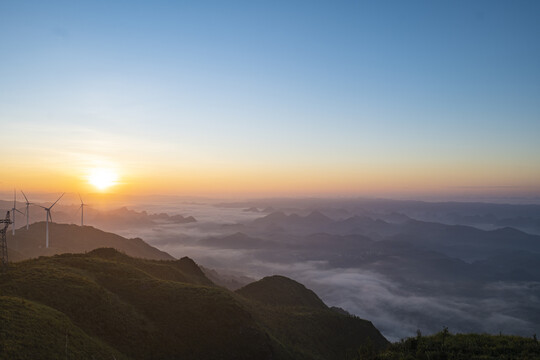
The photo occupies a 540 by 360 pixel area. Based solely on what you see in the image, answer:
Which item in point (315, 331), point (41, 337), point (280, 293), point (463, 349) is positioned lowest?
point (280, 293)

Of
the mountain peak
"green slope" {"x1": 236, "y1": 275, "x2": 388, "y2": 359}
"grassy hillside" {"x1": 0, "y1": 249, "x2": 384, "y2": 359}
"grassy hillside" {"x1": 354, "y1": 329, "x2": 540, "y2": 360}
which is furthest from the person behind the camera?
the mountain peak

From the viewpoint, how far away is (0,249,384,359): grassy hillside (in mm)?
36719

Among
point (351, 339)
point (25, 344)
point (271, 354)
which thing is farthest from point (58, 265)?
point (351, 339)

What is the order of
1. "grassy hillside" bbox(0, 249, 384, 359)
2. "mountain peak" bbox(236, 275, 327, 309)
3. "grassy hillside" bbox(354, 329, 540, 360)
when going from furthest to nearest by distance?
"mountain peak" bbox(236, 275, 327, 309), "grassy hillside" bbox(0, 249, 384, 359), "grassy hillside" bbox(354, 329, 540, 360)

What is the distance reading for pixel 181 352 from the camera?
49.0m

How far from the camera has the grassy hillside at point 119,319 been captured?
36.7 metres

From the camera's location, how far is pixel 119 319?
164 ft

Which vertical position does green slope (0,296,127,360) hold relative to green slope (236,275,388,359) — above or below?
above

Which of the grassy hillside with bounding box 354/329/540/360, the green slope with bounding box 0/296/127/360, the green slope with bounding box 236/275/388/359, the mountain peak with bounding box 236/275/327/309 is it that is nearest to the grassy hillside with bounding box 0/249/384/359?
the green slope with bounding box 0/296/127/360

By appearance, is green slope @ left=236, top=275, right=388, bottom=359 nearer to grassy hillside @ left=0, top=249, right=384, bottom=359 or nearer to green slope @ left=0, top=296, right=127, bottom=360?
grassy hillside @ left=0, top=249, right=384, bottom=359

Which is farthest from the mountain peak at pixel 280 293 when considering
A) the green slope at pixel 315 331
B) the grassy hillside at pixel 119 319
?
the grassy hillside at pixel 119 319

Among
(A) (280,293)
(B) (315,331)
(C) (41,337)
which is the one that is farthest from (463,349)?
(A) (280,293)

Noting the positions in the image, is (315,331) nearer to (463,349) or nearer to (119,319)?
(119,319)

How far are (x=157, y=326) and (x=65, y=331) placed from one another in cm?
1675
